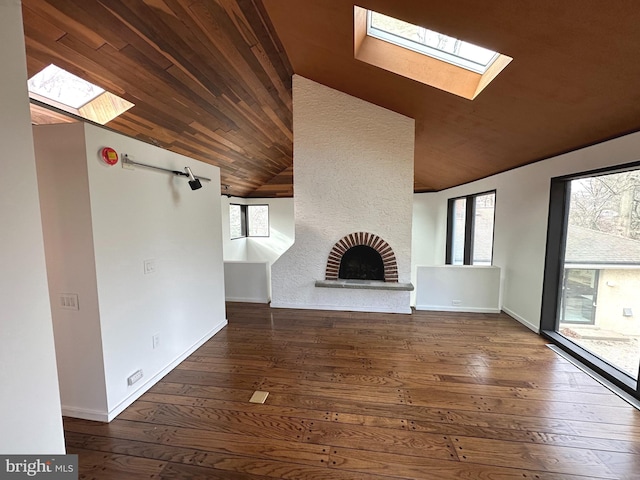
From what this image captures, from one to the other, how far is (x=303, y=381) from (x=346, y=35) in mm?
3098

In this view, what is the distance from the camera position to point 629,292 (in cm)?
240

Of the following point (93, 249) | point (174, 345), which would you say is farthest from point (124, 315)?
point (174, 345)

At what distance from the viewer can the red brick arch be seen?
401 cm

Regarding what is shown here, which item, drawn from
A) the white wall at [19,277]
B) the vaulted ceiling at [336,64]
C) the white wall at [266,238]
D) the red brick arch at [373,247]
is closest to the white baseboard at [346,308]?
the red brick arch at [373,247]

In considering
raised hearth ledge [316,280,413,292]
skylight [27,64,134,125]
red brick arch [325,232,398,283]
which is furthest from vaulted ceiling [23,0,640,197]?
raised hearth ledge [316,280,413,292]

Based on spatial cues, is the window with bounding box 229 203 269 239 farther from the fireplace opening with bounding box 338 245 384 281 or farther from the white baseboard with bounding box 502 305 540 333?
the white baseboard with bounding box 502 305 540 333

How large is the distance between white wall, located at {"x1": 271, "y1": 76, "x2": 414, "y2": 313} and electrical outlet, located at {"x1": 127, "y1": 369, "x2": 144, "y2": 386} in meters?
2.36

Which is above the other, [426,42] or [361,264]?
[426,42]

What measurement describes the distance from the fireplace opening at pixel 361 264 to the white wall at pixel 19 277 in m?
3.46

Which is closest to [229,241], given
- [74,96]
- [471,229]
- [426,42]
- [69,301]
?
[74,96]

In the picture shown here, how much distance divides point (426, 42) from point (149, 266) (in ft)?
10.8

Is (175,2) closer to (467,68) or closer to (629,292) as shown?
(467,68)

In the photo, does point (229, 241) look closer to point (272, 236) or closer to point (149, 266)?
point (272, 236)

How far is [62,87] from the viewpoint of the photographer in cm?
269
